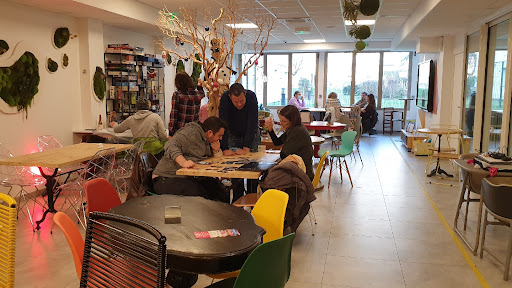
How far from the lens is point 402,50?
15.1 m

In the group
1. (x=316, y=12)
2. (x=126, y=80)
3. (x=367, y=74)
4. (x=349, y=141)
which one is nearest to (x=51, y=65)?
(x=126, y=80)

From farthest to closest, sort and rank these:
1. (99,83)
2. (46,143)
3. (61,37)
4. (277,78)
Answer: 1. (277,78)
2. (99,83)
3. (61,37)
4. (46,143)

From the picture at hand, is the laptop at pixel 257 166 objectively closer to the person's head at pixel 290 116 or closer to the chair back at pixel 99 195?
the person's head at pixel 290 116

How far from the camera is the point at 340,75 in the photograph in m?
16.4

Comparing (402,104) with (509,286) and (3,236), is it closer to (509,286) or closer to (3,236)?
(509,286)

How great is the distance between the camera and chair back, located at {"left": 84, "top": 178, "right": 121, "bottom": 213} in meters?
3.30

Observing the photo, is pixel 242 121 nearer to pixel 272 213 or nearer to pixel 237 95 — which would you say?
pixel 237 95

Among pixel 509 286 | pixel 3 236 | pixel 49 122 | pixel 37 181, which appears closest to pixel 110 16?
pixel 49 122

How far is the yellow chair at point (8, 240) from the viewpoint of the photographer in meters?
2.19

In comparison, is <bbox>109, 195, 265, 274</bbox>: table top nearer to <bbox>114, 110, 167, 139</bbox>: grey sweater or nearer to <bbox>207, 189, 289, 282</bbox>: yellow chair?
<bbox>207, 189, 289, 282</bbox>: yellow chair

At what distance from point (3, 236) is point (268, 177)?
7.46 ft

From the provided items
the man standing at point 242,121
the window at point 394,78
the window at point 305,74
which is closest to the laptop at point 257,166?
the man standing at point 242,121

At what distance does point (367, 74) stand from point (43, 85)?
1189 cm

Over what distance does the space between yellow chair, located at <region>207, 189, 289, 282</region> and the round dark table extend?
0.16m
